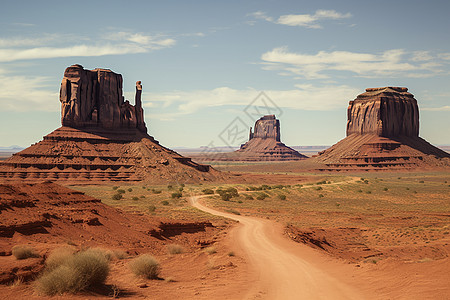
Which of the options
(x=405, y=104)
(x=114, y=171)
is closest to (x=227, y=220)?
(x=114, y=171)

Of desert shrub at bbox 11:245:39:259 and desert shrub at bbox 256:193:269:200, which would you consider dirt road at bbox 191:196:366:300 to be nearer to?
desert shrub at bbox 11:245:39:259

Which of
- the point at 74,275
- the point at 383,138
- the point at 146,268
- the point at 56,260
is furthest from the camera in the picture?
the point at 383,138

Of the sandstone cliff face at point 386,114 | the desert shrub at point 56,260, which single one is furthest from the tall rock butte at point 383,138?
the desert shrub at point 56,260

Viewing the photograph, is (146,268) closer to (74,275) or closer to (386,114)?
(74,275)

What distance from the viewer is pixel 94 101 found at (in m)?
90.6

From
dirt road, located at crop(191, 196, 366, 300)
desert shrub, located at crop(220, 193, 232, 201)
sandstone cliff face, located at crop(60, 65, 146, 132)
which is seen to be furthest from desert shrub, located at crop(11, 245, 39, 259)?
sandstone cliff face, located at crop(60, 65, 146, 132)

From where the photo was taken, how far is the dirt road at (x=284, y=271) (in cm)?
1269

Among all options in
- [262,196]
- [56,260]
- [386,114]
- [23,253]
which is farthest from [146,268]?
[386,114]

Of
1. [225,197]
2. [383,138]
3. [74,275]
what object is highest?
[383,138]

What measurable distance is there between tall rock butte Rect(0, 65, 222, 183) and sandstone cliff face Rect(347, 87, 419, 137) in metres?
84.3

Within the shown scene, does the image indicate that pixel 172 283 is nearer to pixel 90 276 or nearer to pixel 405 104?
pixel 90 276

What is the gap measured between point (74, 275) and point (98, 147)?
77.2 m

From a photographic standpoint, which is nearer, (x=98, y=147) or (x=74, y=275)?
(x=74, y=275)

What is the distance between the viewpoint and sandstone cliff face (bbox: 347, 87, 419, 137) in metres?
146
